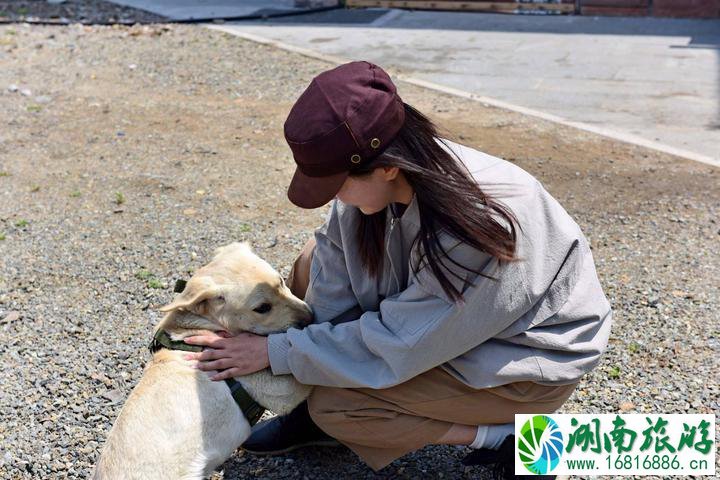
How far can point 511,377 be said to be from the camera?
3.15 m

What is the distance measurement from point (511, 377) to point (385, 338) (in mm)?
495

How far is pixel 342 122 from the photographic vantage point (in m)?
2.69

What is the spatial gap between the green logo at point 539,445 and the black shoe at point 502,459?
36 mm

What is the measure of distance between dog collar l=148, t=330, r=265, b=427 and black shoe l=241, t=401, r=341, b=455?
337 mm

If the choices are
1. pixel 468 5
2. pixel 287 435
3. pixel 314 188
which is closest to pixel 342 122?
pixel 314 188

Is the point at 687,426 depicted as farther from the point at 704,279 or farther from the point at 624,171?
the point at 624,171

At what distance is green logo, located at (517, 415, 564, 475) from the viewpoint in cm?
336

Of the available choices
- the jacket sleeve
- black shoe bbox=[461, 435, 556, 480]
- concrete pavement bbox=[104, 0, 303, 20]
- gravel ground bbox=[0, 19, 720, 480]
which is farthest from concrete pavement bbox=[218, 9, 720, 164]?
the jacket sleeve

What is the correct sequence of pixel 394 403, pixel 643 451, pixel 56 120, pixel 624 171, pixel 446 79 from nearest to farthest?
pixel 394 403 → pixel 643 451 → pixel 624 171 → pixel 56 120 → pixel 446 79

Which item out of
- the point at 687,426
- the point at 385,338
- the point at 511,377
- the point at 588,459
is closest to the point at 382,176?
the point at 385,338

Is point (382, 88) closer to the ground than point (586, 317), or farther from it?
farther from it

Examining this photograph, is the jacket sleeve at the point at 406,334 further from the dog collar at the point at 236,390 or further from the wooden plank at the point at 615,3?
the wooden plank at the point at 615,3

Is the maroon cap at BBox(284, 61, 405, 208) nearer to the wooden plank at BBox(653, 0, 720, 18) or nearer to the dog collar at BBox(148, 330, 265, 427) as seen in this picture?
the dog collar at BBox(148, 330, 265, 427)

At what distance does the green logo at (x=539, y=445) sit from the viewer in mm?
3363
